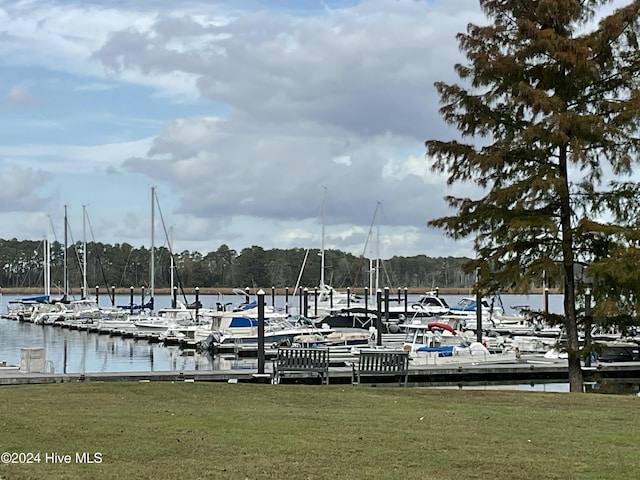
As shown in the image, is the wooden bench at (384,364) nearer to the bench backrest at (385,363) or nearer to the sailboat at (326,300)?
the bench backrest at (385,363)

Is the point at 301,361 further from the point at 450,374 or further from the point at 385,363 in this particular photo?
the point at 450,374

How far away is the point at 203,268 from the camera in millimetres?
179875

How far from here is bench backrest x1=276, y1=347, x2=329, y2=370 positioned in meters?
25.5

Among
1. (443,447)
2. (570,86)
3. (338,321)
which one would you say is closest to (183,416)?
(443,447)

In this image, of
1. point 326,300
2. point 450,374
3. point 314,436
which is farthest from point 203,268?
point 314,436

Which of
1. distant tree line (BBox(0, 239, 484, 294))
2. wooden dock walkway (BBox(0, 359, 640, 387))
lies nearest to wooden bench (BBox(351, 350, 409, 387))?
wooden dock walkway (BBox(0, 359, 640, 387))

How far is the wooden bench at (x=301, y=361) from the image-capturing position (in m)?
25.5

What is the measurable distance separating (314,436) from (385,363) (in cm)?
1435

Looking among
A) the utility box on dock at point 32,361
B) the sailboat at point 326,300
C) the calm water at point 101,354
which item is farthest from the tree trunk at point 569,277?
the sailboat at point 326,300

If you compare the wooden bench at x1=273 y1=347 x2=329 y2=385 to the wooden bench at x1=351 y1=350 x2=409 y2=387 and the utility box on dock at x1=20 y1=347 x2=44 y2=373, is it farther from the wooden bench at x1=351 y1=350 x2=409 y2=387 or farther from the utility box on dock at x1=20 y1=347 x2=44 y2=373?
the utility box on dock at x1=20 y1=347 x2=44 y2=373

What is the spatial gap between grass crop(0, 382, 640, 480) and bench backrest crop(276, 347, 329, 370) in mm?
7340

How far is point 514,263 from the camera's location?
2289 centimetres

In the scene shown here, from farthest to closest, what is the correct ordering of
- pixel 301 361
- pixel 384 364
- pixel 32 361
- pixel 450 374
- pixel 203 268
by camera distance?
pixel 203 268
pixel 450 374
pixel 32 361
pixel 384 364
pixel 301 361

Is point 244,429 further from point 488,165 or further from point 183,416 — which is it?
point 488,165
